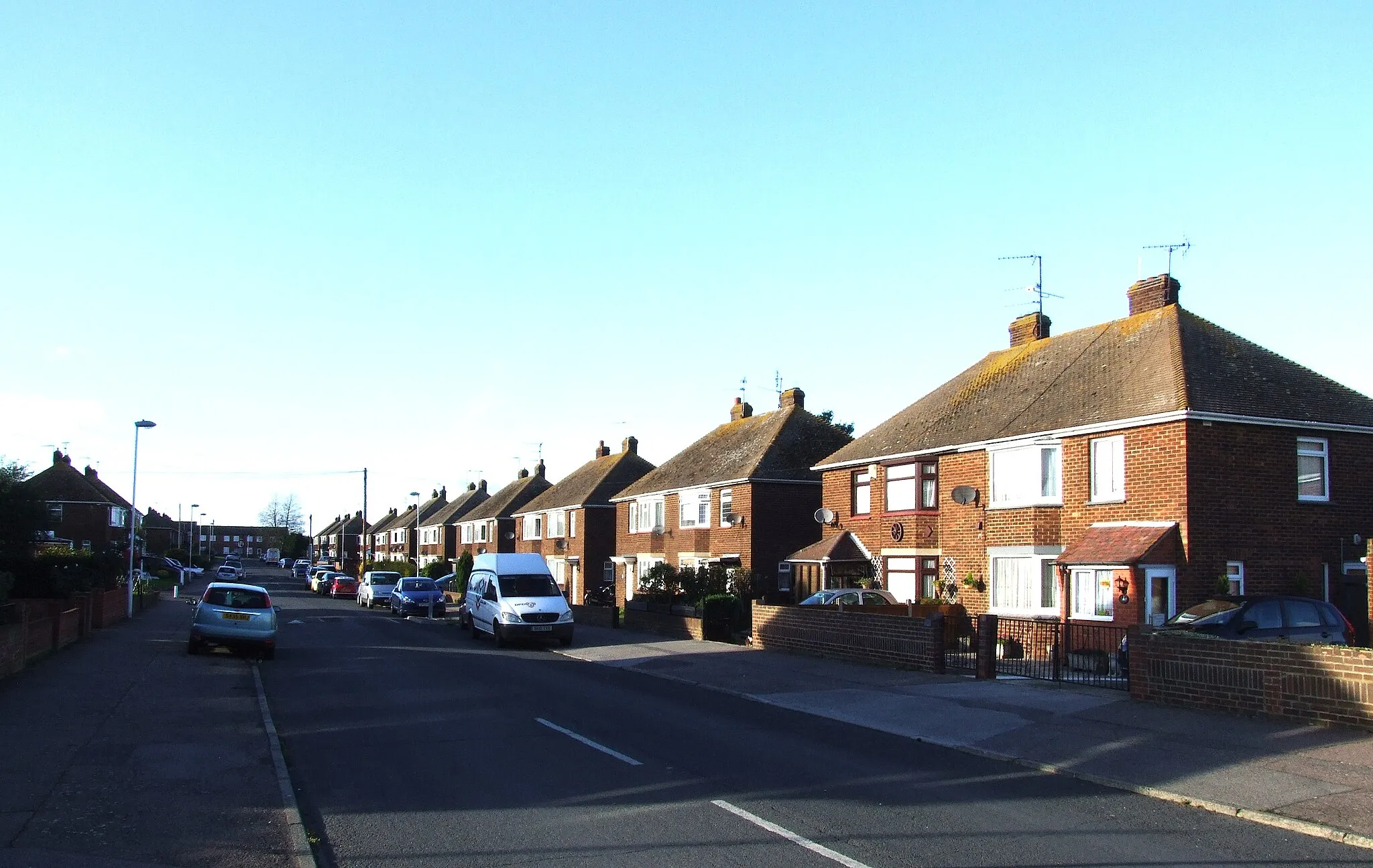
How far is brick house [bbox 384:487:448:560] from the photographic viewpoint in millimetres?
103562

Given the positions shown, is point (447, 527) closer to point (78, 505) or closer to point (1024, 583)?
point (78, 505)

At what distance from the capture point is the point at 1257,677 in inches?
533

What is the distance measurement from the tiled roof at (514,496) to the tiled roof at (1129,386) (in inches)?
1730

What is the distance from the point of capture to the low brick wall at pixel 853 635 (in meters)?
19.5

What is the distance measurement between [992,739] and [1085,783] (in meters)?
2.38

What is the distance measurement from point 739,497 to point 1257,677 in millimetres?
25877

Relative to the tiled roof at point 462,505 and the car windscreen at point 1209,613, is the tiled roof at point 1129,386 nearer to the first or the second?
the car windscreen at point 1209,613

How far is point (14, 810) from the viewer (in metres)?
8.62

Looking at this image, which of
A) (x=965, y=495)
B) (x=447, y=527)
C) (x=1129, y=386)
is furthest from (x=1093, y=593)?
(x=447, y=527)

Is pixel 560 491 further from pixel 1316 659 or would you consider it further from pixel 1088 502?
pixel 1316 659

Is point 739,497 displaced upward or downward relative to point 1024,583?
upward

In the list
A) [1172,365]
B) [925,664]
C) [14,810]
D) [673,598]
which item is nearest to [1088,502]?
[1172,365]

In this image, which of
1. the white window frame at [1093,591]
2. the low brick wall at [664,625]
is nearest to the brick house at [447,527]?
the low brick wall at [664,625]

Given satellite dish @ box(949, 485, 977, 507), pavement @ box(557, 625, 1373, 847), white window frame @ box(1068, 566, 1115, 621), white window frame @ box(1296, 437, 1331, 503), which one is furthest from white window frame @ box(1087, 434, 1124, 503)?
pavement @ box(557, 625, 1373, 847)
